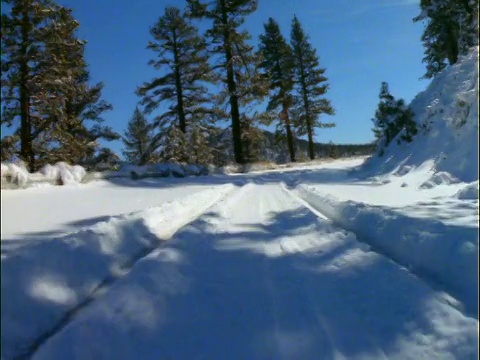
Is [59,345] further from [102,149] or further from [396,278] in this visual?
[102,149]

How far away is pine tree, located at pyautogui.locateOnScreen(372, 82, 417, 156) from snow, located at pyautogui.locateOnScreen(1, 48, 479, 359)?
409 inches

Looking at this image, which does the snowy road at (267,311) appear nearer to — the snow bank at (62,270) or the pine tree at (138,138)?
the snow bank at (62,270)

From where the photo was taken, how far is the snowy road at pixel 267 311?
2.44 metres

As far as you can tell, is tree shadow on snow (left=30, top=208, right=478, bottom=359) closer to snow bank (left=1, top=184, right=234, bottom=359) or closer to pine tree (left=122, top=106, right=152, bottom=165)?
snow bank (left=1, top=184, right=234, bottom=359)

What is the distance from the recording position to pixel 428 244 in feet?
13.5

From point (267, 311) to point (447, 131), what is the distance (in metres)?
11.1

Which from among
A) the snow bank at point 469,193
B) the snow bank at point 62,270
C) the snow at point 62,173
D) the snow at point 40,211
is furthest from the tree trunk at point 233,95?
the snow at point 40,211

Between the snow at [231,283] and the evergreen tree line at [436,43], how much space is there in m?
11.2

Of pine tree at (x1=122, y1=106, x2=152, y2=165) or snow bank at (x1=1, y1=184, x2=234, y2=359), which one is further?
pine tree at (x1=122, y1=106, x2=152, y2=165)

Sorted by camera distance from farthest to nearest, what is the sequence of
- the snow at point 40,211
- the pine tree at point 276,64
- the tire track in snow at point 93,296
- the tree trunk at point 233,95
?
1. the pine tree at point 276,64
2. the tree trunk at point 233,95
3. the tire track in snow at point 93,296
4. the snow at point 40,211

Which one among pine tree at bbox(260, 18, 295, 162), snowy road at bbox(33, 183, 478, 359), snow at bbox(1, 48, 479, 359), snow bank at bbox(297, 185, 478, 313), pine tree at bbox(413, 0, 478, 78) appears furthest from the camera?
pine tree at bbox(260, 18, 295, 162)

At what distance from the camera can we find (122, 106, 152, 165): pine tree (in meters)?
23.4

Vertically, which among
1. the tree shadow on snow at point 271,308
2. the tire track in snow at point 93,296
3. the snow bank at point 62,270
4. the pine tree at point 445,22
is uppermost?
the pine tree at point 445,22

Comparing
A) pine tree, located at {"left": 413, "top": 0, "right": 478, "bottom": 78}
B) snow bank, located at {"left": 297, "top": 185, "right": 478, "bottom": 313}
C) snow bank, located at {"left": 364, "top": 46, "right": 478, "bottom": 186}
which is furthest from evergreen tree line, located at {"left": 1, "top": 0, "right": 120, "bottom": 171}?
pine tree, located at {"left": 413, "top": 0, "right": 478, "bottom": 78}
